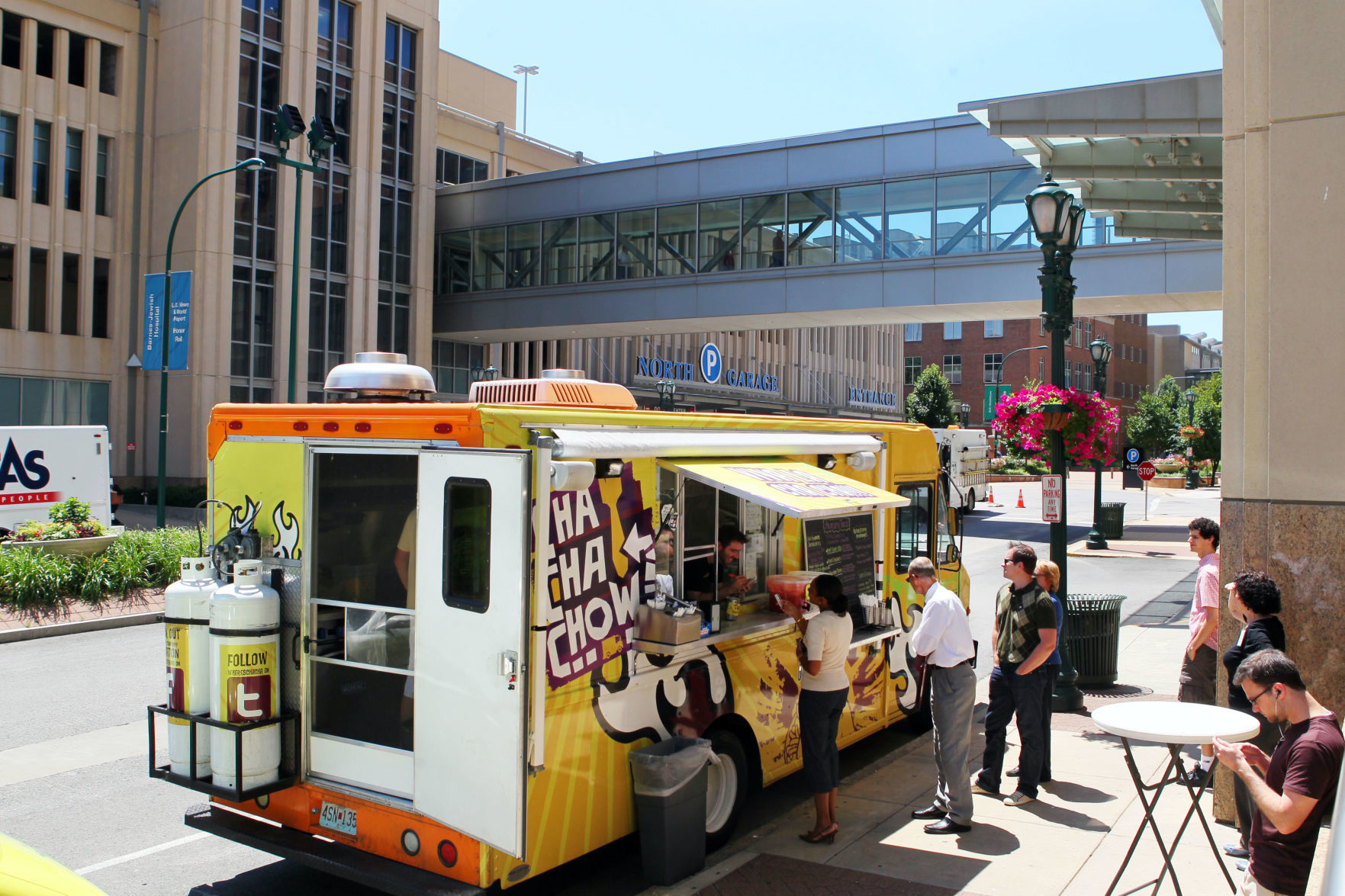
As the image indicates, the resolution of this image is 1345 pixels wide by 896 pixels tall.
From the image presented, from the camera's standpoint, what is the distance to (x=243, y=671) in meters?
5.47

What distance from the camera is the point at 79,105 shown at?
3062 centimetres

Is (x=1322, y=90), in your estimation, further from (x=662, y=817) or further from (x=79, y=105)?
(x=79, y=105)

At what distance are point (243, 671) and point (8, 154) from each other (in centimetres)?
3061

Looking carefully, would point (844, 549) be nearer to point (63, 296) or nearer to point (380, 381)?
point (380, 381)

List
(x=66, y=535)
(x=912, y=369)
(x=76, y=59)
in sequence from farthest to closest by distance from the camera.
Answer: (x=912, y=369) < (x=76, y=59) < (x=66, y=535)

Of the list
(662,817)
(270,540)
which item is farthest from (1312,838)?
(270,540)

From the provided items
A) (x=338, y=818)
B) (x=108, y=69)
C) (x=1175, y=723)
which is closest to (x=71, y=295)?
(x=108, y=69)

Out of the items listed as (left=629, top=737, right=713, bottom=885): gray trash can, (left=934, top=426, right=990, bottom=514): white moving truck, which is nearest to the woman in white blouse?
(left=629, top=737, right=713, bottom=885): gray trash can

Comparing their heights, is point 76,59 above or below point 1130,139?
above

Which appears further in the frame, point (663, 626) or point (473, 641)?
point (663, 626)

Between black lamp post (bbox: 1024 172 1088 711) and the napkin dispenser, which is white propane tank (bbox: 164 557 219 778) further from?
black lamp post (bbox: 1024 172 1088 711)

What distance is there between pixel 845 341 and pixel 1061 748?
177ft

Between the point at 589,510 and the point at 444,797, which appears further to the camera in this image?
the point at 589,510

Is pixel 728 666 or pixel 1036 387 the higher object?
pixel 1036 387
